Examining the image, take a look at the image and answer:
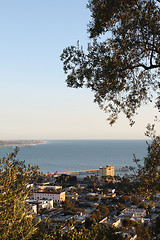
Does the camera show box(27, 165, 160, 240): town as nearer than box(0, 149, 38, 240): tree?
No

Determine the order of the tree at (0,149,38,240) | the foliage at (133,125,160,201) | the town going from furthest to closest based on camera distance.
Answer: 1. the town
2. the foliage at (133,125,160,201)
3. the tree at (0,149,38,240)

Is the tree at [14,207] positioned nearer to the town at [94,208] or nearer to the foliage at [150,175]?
the foliage at [150,175]

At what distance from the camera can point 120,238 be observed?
683 centimetres

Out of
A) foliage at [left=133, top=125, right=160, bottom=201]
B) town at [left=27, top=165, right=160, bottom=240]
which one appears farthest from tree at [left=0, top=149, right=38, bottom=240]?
town at [left=27, top=165, right=160, bottom=240]

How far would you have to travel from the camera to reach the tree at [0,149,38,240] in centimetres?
542

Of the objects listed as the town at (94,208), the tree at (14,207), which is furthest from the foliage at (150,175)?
the town at (94,208)

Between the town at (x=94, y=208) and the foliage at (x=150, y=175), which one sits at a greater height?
the foliage at (x=150, y=175)

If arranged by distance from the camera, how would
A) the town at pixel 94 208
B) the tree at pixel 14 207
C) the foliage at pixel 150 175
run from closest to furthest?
the tree at pixel 14 207 < the foliage at pixel 150 175 < the town at pixel 94 208

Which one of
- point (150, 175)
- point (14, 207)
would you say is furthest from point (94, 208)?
point (14, 207)

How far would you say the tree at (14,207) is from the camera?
542 cm

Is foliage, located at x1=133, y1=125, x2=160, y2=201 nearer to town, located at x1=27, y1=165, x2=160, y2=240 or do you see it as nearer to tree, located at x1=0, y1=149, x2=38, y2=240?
tree, located at x1=0, y1=149, x2=38, y2=240

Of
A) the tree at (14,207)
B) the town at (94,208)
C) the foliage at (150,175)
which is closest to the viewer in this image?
the tree at (14,207)

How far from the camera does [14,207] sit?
5582 mm

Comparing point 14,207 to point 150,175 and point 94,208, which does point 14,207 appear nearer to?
point 150,175
